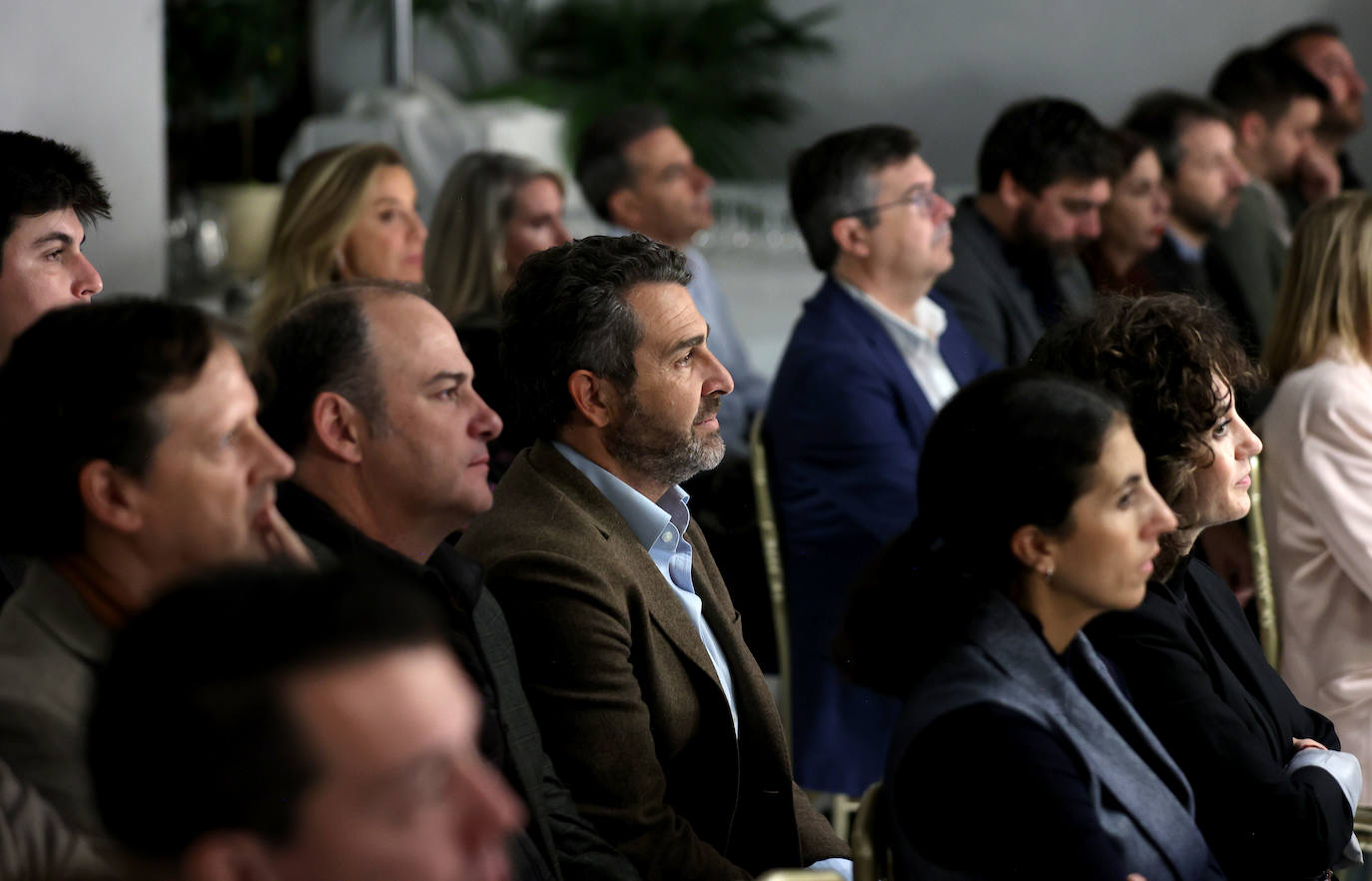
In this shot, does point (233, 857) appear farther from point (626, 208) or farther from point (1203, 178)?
point (1203, 178)

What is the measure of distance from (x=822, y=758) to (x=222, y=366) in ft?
6.12

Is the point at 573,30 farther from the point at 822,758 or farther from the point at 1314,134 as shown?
the point at 822,758

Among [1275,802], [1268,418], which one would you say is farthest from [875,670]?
[1268,418]

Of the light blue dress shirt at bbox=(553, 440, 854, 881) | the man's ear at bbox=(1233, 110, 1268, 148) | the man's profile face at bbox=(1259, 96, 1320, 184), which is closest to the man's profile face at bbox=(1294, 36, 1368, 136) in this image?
the man's profile face at bbox=(1259, 96, 1320, 184)

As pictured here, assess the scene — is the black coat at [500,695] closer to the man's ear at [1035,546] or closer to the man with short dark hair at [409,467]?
the man with short dark hair at [409,467]

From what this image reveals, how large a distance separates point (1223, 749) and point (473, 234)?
90.5 inches

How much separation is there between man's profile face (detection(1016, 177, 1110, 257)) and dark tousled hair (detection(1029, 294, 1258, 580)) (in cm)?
209

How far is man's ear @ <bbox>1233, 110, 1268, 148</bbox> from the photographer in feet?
18.4

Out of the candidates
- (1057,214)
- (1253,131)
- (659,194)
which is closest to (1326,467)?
(1057,214)

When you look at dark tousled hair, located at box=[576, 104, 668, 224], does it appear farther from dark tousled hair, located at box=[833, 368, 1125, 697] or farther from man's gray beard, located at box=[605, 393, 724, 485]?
dark tousled hair, located at box=[833, 368, 1125, 697]

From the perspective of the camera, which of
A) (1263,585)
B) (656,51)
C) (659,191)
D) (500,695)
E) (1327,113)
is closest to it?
(500,695)

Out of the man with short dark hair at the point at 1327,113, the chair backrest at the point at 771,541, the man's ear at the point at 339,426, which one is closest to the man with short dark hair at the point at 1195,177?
the man with short dark hair at the point at 1327,113

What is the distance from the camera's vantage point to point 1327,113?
579 cm

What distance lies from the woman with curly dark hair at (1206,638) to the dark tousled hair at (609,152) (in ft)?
8.47
